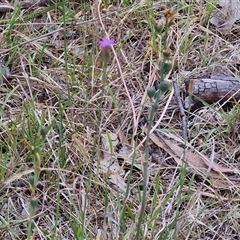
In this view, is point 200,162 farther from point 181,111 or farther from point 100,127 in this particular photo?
point 100,127

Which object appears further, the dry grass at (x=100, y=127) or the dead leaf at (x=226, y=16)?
the dead leaf at (x=226, y=16)

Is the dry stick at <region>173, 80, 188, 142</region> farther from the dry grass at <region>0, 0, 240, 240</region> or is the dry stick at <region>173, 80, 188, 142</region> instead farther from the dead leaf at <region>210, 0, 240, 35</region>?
the dead leaf at <region>210, 0, 240, 35</region>

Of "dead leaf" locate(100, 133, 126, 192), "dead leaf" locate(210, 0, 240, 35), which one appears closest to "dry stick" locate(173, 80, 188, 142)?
"dead leaf" locate(100, 133, 126, 192)

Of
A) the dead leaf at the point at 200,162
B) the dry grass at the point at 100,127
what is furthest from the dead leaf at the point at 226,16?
the dead leaf at the point at 200,162

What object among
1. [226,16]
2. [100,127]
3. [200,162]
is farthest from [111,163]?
[226,16]

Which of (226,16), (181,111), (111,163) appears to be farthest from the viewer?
(226,16)

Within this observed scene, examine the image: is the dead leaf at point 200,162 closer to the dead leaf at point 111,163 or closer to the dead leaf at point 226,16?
the dead leaf at point 111,163

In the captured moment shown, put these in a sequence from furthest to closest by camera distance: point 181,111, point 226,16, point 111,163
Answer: point 226,16 → point 181,111 → point 111,163

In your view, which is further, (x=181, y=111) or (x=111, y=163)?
(x=181, y=111)
